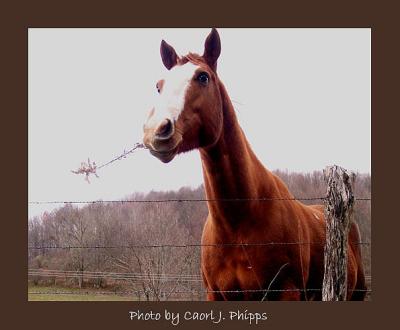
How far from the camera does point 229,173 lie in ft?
15.7

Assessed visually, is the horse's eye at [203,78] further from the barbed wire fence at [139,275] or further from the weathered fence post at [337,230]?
the weathered fence post at [337,230]

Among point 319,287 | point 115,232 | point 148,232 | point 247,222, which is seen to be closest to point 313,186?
point 148,232

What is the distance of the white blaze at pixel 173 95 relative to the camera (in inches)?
156

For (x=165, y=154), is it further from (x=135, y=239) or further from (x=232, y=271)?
(x=135, y=239)

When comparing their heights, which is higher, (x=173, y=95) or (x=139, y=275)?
(x=173, y=95)

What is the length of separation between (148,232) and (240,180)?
6.35 meters

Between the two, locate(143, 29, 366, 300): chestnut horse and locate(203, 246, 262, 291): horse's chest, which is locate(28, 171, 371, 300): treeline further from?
locate(143, 29, 366, 300): chestnut horse

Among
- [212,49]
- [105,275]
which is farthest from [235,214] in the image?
[105,275]

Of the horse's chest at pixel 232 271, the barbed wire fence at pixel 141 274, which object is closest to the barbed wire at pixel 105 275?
the barbed wire fence at pixel 141 274

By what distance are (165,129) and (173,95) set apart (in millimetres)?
448

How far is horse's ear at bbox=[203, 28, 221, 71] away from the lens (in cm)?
483

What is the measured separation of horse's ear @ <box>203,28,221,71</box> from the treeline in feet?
9.70

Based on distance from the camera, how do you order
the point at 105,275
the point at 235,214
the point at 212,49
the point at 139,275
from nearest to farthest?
1. the point at 235,214
2. the point at 212,49
3. the point at 105,275
4. the point at 139,275

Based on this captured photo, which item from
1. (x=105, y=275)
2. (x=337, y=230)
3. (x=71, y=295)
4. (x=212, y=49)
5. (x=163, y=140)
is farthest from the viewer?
(x=105, y=275)
